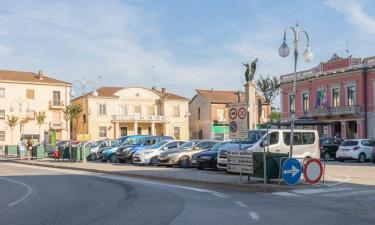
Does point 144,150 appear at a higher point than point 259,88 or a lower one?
lower

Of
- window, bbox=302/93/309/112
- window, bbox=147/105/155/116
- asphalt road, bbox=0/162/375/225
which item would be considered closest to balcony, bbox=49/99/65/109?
window, bbox=147/105/155/116

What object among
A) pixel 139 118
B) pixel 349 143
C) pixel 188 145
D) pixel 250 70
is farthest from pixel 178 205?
pixel 139 118

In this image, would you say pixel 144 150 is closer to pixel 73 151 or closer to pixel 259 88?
pixel 73 151

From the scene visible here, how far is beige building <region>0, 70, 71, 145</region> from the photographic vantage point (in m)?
73.8

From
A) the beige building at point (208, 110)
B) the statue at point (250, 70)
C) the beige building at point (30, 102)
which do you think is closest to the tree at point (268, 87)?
the beige building at point (208, 110)

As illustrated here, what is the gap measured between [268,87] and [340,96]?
39990 mm

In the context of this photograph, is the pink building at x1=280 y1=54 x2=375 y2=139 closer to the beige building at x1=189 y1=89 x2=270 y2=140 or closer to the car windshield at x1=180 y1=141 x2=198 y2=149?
the beige building at x1=189 y1=89 x2=270 y2=140

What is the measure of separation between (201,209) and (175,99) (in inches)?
2936

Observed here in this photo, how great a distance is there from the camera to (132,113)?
8369 cm

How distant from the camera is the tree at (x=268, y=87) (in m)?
95.2

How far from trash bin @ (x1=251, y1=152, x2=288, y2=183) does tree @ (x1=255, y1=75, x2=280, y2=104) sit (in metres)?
78.0

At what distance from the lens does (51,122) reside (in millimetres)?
78188

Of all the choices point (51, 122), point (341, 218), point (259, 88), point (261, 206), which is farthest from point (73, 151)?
point (259, 88)

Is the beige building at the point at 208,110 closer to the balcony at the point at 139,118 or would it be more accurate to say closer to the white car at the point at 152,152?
the balcony at the point at 139,118
